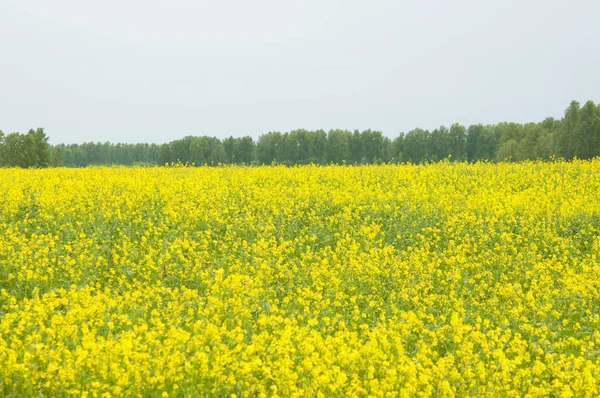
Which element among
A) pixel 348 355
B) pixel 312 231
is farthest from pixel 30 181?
pixel 348 355

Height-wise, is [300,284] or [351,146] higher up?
[351,146]

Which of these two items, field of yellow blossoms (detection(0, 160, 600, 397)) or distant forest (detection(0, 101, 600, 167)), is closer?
field of yellow blossoms (detection(0, 160, 600, 397))

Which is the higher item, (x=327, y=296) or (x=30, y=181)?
(x=30, y=181)

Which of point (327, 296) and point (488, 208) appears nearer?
point (327, 296)

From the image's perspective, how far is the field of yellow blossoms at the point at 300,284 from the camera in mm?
5852

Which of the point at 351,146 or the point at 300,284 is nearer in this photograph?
the point at 300,284

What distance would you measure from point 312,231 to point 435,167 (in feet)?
34.7

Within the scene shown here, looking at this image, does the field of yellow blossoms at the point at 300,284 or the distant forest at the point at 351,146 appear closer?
the field of yellow blossoms at the point at 300,284

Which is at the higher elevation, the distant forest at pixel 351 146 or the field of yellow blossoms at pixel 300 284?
the distant forest at pixel 351 146

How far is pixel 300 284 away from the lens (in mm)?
10492

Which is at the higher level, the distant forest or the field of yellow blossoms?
the distant forest

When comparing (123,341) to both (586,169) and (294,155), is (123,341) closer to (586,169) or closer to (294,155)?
(586,169)

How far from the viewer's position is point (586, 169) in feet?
69.5

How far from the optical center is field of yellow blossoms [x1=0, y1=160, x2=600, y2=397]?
5852 millimetres
